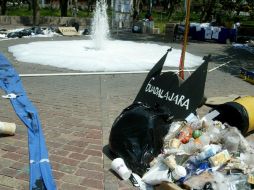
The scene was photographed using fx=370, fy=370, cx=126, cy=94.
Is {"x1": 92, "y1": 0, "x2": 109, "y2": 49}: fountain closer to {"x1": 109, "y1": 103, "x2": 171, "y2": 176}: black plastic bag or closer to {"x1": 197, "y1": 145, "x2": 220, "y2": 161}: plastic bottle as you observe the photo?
{"x1": 109, "y1": 103, "x2": 171, "y2": 176}: black plastic bag

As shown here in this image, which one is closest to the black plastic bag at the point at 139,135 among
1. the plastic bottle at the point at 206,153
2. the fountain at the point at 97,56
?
the plastic bottle at the point at 206,153

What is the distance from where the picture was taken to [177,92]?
512cm

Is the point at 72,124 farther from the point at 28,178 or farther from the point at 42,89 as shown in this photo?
the point at 42,89

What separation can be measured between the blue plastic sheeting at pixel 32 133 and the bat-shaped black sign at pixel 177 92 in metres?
1.61

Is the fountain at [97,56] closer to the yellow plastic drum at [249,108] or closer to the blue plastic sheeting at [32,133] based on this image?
the blue plastic sheeting at [32,133]

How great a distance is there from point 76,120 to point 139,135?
210cm

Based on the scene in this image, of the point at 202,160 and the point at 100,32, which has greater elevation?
the point at 100,32

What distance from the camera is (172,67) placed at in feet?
38.5

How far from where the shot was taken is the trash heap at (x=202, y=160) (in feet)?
12.7

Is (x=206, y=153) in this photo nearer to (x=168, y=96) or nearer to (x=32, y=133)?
(x=168, y=96)

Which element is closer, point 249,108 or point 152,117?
point 152,117

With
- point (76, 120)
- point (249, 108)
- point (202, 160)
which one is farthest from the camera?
point (76, 120)

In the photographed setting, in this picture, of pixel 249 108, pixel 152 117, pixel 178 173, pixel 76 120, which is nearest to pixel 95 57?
pixel 76 120

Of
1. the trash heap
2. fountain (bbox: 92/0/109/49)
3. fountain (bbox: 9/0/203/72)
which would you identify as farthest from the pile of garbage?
fountain (bbox: 92/0/109/49)
